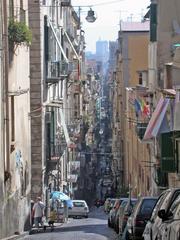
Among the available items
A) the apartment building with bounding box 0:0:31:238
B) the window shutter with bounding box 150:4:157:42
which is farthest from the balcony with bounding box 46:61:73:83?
the apartment building with bounding box 0:0:31:238

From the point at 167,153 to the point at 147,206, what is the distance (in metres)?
12.8

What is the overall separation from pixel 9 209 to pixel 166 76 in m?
11.1

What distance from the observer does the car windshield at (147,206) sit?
64.9ft

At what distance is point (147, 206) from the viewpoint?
20.1m

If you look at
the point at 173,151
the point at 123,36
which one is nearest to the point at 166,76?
the point at 173,151

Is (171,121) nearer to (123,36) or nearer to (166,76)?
(166,76)

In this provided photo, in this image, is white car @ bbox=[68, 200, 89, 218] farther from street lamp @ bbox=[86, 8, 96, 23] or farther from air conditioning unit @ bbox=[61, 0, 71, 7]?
street lamp @ bbox=[86, 8, 96, 23]

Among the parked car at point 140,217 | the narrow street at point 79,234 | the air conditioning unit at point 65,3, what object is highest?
the air conditioning unit at point 65,3

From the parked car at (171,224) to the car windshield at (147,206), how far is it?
22.4 feet

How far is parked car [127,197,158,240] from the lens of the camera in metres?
19.4

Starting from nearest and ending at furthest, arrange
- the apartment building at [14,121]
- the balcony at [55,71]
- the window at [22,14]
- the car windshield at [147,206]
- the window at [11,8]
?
1. the car windshield at [147,206]
2. the apartment building at [14,121]
3. the window at [11,8]
4. the window at [22,14]
5. the balcony at [55,71]

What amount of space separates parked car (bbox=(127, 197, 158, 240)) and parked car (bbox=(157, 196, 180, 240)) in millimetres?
6485

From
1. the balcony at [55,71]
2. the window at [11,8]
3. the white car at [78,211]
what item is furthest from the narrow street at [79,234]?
the white car at [78,211]

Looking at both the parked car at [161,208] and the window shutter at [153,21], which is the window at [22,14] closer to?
the window shutter at [153,21]
